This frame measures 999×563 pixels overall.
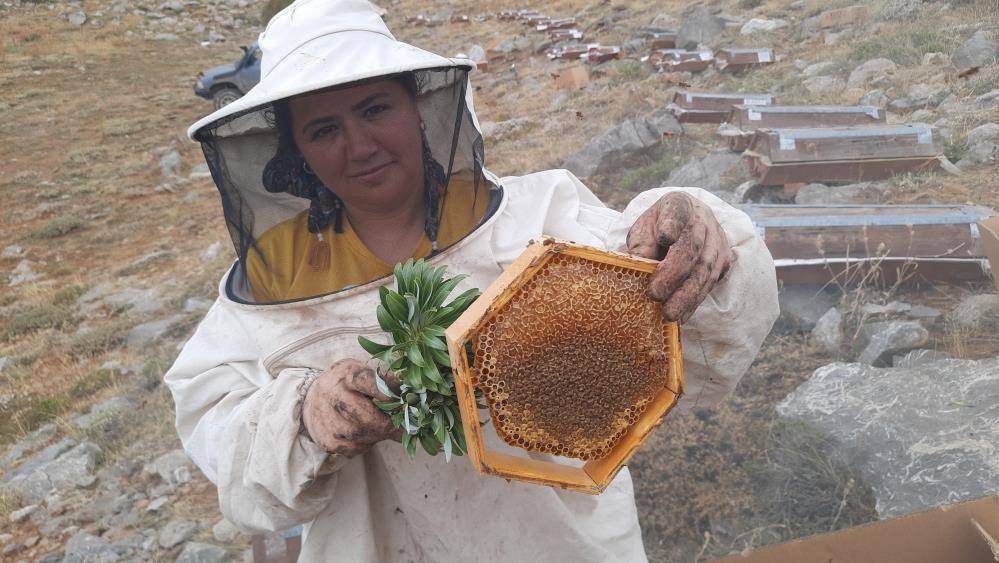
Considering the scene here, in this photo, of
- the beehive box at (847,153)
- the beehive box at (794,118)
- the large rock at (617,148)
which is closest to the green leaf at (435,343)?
the beehive box at (847,153)

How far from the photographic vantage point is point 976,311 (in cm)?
383

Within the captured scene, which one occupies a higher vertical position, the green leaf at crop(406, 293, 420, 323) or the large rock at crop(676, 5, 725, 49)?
the green leaf at crop(406, 293, 420, 323)

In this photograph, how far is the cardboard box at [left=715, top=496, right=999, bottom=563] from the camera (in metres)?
2.11

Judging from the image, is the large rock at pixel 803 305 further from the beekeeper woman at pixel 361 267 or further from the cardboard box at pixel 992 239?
the beekeeper woman at pixel 361 267

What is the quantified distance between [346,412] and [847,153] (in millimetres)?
5520

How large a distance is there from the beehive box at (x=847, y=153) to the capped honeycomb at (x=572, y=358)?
15.6 feet

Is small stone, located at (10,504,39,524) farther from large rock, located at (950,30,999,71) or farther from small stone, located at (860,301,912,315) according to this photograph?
large rock, located at (950,30,999,71)

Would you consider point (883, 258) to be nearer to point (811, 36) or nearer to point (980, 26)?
point (980, 26)

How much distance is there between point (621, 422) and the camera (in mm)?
1552

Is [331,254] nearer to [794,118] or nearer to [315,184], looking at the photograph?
[315,184]

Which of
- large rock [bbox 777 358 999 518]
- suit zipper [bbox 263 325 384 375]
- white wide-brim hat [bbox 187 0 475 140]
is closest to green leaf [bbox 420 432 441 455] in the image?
suit zipper [bbox 263 325 384 375]

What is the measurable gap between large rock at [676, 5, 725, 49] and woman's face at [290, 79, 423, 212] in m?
11.9

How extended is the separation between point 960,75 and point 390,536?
25.9 feet

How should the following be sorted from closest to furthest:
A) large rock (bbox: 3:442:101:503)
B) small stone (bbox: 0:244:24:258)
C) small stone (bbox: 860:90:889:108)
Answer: large rock (bbox: 3:442:101:503), small stone (bbox: 860:90:889:108), small stone (bbox: 0:244:24:258)
